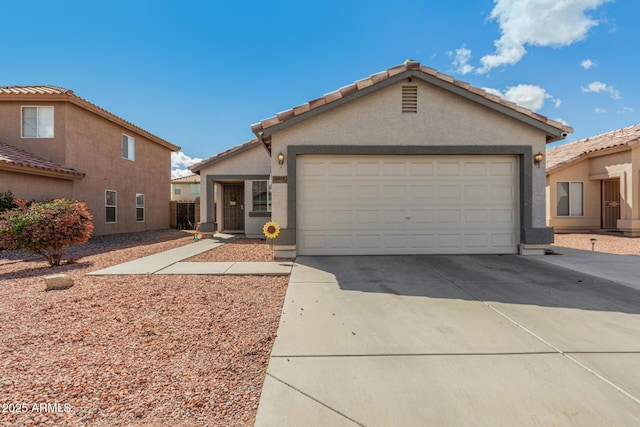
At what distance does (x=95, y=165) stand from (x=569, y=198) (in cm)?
2280

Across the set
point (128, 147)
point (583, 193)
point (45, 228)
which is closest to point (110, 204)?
point (128, 147)

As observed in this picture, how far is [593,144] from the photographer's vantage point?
15.1 meters

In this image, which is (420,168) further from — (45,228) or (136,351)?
(45,228)

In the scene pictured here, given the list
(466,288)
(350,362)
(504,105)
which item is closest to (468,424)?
(350,362)

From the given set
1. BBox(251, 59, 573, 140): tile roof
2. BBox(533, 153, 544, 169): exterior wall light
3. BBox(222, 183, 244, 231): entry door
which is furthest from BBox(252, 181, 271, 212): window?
BBox(533, 153, 544, 169): exterior wall light

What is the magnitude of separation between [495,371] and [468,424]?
0.82 meters

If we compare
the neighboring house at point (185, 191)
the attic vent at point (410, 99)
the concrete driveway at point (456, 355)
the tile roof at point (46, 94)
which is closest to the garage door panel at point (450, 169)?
the attic vent at point (410, 99)

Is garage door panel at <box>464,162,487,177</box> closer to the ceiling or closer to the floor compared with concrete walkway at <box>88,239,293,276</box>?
closer to the ceiling

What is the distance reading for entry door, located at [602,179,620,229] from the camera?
14.4m

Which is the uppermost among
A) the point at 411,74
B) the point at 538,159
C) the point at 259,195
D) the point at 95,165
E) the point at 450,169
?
the point at 411,74

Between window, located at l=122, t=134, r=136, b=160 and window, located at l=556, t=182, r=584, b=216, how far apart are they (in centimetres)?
2231

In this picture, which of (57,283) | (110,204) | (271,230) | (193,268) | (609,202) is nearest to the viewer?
(57,283)

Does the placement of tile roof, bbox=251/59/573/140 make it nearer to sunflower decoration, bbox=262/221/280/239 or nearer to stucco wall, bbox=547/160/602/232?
sunflower decoration, bbox=262/221/280/239

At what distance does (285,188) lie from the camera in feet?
25.8
